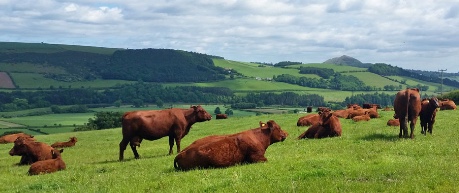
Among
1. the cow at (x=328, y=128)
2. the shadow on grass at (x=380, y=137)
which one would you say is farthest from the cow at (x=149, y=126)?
the shadow on grass at (x=380, y=137)

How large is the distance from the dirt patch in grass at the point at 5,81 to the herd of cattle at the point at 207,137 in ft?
554

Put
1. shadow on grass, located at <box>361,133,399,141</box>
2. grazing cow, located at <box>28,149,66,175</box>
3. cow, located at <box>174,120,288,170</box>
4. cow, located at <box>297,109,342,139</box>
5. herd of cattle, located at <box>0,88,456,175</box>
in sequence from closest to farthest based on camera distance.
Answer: cow, located at <box>174,120,288,170</box>
herd of cattle, located at <box>0,88,456,175</box>
grazing cow, located at <box>28,149,66,175</box>
shadow on grass, located at <box>361,133,399,141</box>
cow, located at <box>297,109,342,139</box>

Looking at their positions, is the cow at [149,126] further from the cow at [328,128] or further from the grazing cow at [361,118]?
the grazing cow at [361,118]

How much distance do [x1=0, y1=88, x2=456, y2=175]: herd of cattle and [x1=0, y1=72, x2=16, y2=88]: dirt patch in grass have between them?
554 ft

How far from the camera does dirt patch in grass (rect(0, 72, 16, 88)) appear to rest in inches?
7077

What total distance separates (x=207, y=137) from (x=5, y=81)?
612ft

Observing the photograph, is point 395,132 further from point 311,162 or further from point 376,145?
point 311,162

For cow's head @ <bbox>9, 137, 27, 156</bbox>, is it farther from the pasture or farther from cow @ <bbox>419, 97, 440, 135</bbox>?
cow @ <bbox>419, 97, 440, 135</bbox>

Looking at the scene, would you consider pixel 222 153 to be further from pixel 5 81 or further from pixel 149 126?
pixel 5 81

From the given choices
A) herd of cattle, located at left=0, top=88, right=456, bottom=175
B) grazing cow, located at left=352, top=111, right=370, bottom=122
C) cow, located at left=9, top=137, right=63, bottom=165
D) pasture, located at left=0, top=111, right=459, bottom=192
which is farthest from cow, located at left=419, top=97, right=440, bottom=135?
cow, located at left=9, top=137, right=63, bottom=165

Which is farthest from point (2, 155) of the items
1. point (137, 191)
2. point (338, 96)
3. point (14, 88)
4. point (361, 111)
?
point (14, 88)

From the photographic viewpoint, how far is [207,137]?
1891 centimetres

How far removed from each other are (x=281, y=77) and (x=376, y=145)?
17671cm

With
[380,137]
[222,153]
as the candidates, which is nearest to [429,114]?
[380,137]
